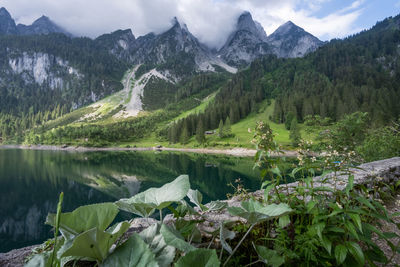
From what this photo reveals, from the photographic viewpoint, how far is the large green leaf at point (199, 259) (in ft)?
2.22

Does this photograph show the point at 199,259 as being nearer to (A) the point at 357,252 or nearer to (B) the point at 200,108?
(A) the point at 357,252

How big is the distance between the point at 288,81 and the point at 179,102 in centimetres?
8074

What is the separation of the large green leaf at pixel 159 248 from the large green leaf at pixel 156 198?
0.12 meters

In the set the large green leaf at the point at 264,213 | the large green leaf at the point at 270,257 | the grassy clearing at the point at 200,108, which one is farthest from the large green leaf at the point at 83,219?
the grassy clearing at the point at 200,108

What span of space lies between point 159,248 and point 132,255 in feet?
0.56

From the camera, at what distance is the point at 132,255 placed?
2.29 feet

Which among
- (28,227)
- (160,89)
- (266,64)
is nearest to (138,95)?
(160,89)

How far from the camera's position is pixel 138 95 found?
18612cm

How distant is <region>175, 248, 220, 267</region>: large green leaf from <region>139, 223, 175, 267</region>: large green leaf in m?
0.12

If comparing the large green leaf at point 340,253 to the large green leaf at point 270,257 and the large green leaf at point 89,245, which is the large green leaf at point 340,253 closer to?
the large green leaf at point 270,257

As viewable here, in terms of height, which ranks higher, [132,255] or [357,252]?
[132,255]

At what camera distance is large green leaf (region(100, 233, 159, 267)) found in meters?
0.66

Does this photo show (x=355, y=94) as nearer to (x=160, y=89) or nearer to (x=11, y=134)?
(x=160, y=89)

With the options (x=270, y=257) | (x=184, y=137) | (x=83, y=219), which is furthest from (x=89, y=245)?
(x=184, y=137)
